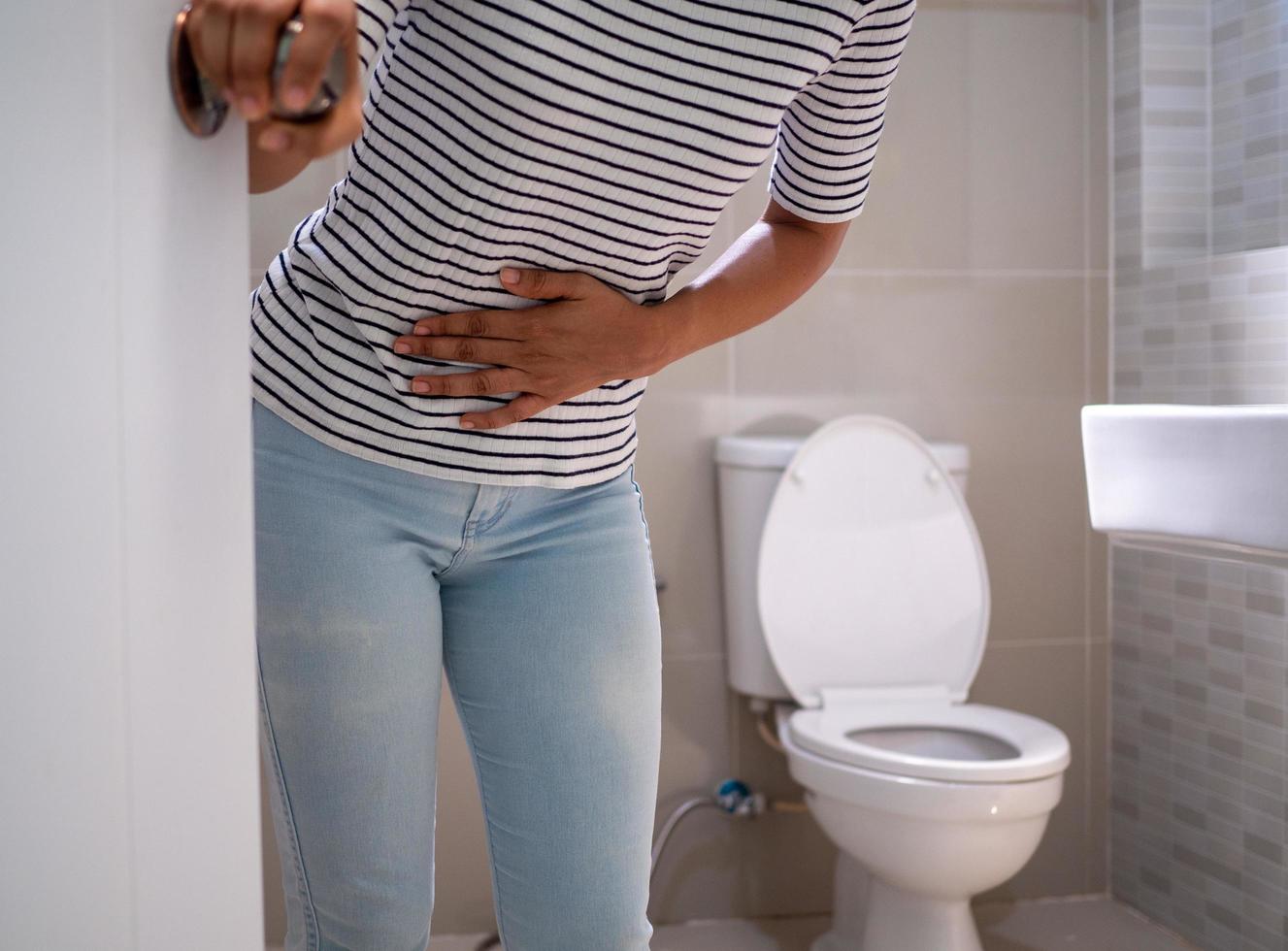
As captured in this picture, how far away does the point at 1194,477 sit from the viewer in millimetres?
923

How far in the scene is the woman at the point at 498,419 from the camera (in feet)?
2.27

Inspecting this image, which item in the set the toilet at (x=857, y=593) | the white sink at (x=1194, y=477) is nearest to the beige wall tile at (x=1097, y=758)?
the toilet at (x=857, y=593)

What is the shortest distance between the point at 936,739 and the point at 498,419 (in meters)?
1.21

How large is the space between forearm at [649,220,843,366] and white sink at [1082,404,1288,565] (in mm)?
272

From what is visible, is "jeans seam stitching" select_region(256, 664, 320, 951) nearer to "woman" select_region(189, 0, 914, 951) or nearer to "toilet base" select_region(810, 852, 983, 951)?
"woman" select_region(189, 0, 914, 951)

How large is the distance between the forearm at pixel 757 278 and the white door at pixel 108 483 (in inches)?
18.8

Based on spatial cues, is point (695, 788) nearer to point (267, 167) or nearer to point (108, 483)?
point (267, 167)

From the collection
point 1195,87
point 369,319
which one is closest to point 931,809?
point 369,319

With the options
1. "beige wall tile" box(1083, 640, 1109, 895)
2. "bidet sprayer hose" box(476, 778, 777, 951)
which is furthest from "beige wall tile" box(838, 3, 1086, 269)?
"bidet sprayer hose" box(476, 778, 777, 951)

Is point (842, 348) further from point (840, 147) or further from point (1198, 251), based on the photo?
point (840, 147)

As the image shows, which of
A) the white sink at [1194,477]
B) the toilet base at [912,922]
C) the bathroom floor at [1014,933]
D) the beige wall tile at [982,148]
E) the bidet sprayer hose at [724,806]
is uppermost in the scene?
the beige wall tile at [982,148]

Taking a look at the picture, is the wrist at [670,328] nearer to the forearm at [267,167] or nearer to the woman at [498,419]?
the woman at [498,419]

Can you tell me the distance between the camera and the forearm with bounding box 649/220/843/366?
3.03 ft

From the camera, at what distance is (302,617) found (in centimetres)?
75
